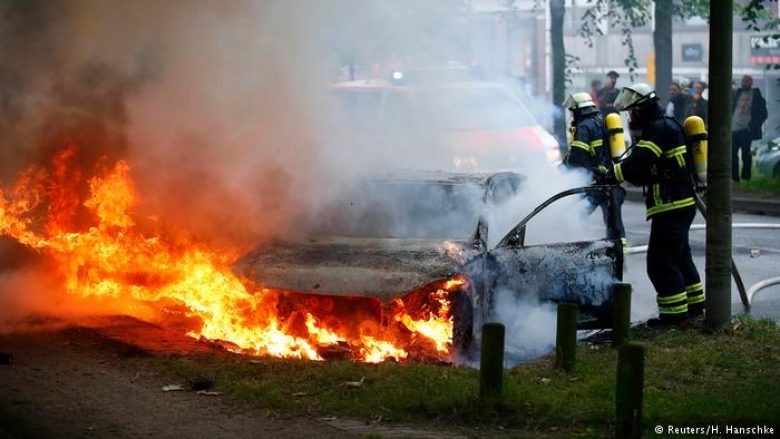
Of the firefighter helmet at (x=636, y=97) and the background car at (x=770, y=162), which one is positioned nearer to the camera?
the firefighter helmet at (x=636, y=97)

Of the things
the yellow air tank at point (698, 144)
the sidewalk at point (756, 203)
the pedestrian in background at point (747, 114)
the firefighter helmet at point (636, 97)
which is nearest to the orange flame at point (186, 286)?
the firefighter helmet at point (636, 97)

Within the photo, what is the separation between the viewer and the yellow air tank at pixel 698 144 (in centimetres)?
880

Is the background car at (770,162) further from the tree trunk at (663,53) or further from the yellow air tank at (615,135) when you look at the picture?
the yellow air tank at (615,135)

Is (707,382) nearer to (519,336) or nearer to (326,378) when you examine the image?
(519,336)

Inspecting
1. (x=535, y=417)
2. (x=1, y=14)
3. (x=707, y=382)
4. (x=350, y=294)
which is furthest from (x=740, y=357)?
(x=1, y=14)

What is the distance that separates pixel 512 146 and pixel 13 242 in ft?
22.5

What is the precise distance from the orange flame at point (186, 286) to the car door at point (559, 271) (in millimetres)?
621

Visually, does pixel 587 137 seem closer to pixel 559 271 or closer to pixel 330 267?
pixel 559 271

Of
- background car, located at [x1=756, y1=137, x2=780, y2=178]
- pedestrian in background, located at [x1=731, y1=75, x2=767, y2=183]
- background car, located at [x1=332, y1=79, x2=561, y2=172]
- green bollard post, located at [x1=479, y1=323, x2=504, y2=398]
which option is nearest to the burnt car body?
green bollard post, located at [x1=479, y1=323, x2=504, y2=398]

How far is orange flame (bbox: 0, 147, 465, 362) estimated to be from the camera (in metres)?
7.55

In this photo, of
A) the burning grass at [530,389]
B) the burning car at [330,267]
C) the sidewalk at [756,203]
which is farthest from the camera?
the sidewalk at [756,203]

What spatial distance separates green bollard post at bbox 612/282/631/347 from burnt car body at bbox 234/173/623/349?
1.87 feet

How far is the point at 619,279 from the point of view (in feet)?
28.6

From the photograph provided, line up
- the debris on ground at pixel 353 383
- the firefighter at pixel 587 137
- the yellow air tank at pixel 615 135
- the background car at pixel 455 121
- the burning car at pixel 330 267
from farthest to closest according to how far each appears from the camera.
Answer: the background car at pixel 455 121 < the firefighter at pixel 587 137 < the yellow air tank at pixel 615 135 < the burning car at pixel 330 267 < the debris on ground at pixel 353 383
